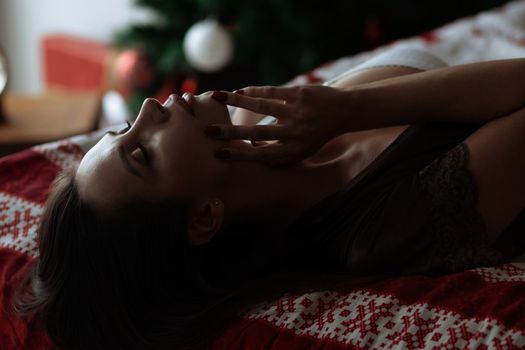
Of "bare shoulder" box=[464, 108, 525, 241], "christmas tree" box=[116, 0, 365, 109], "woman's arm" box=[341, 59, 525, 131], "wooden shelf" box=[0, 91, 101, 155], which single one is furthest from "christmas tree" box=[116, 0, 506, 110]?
"bare shoulder" box=[464, 108, 525, 241]

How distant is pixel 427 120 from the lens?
3.43 ft

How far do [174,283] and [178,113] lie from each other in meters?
0.23

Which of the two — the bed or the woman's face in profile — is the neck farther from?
the bed

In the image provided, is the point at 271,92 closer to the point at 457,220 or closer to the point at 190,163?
the point at 190,163

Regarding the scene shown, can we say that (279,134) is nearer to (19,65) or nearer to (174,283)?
(174,283)

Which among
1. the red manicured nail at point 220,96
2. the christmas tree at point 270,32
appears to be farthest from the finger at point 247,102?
the christmas tree at point 270,32

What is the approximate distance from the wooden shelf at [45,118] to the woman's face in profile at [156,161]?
1.06 meters

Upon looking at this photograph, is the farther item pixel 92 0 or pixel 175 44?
pixel 92 0

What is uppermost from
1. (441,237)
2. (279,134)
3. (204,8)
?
(204,8)

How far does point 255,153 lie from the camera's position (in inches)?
39.3

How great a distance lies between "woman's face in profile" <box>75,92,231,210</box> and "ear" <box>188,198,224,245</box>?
0.02 metres

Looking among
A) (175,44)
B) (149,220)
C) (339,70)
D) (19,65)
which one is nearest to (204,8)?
(175,44)

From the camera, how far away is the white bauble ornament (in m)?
2.18

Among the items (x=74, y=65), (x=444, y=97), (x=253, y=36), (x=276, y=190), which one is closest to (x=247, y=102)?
(x=276, y=190)
